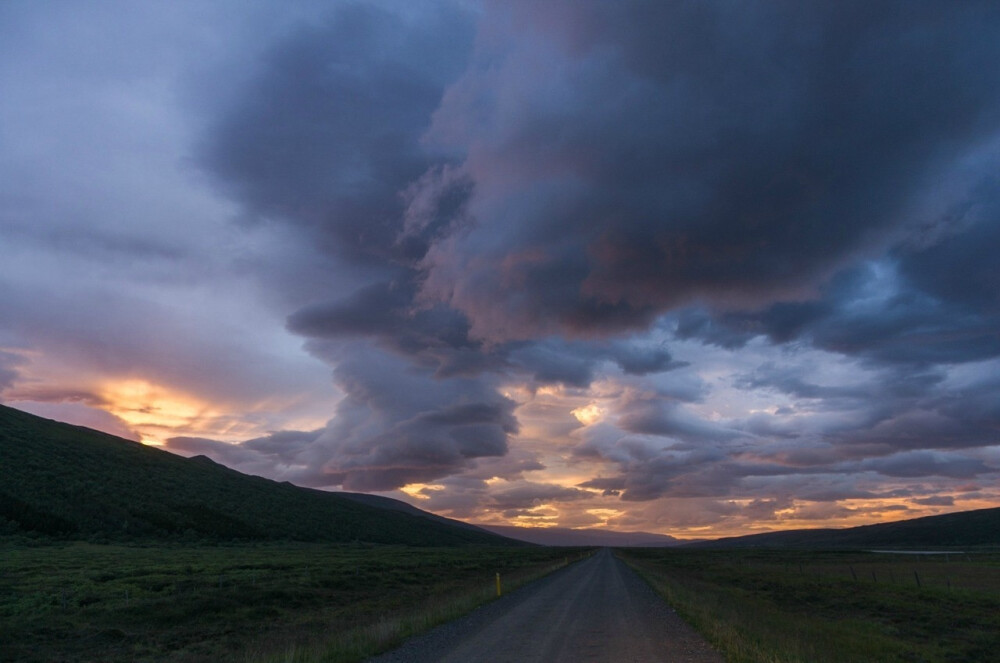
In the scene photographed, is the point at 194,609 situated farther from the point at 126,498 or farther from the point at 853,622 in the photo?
the point at 126,498

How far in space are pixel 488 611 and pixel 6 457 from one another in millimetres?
81611

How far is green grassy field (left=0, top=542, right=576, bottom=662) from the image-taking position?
20.0 metres

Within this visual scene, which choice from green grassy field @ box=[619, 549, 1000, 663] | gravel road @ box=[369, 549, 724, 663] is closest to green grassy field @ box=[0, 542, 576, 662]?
gravel road @ box=[369, 549, 724, 663]

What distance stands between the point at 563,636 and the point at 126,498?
80.6m

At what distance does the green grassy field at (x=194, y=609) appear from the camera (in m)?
20.0

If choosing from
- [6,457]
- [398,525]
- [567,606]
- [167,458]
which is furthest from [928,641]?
[398,525]

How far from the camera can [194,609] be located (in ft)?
91.4

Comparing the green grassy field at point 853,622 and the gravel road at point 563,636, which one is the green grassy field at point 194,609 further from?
the green grassy field at point 853,622

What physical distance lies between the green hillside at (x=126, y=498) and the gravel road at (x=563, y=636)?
56066 mm

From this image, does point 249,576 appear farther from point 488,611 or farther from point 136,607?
point 488,611

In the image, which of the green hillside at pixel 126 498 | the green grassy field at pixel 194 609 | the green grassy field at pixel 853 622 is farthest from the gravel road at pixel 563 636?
the green hillside at pixel 126 498

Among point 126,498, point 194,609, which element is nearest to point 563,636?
point 194,609

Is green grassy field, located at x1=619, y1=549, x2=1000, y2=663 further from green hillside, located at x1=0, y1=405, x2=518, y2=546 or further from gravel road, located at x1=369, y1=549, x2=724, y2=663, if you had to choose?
green hillside, located at x1=0, y1=405, x2=518, y2=546

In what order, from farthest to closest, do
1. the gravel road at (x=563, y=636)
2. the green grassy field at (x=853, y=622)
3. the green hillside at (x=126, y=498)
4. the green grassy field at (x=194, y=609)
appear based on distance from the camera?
the green hillside at (x=126, y=498) < the green grassy field at (x=194, y=609) < the green grassy field at (x=853, y=622) < the gravel road at (x=563, y=636)
